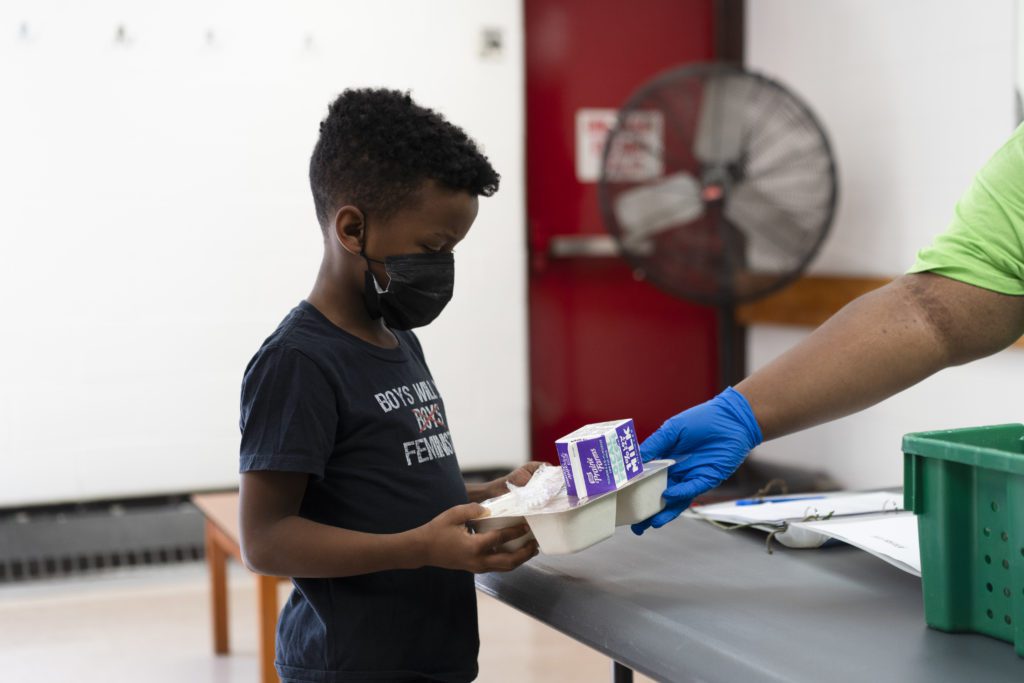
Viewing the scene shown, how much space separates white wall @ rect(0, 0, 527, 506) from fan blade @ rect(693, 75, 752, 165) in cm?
75

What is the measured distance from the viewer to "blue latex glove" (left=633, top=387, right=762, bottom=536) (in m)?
1.13

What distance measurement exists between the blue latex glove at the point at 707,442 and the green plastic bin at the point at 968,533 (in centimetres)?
21

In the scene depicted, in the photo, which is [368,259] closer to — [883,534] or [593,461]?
[593,461]

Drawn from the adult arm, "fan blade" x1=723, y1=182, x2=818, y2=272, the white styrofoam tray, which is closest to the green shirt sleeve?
the adult arm

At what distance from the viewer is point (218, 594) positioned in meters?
3.06

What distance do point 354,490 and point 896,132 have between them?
303cm

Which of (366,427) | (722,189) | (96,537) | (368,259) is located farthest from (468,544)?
(96,537)

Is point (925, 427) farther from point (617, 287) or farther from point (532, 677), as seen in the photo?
point (532, 677)

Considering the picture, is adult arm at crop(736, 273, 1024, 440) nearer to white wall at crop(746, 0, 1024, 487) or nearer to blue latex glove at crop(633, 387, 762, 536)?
blue latex glove at crop(633, 387, 762, 536)

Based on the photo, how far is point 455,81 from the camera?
3.86 m

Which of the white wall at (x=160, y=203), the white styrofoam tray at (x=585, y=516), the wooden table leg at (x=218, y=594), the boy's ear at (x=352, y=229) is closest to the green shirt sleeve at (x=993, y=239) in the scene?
the white styrofoam tray at (x=585, y=516)

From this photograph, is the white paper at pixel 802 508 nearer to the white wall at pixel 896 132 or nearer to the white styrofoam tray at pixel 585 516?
the white styrofoam tray at pixel 585 516

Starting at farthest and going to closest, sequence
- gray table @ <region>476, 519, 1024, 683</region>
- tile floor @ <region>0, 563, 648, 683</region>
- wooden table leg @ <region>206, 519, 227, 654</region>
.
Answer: wooden table leg @ <region>206, 519, 227, 654</region>
tile floor @ <region>0, 563, 648, 683</region>
gray table @ <region>476, 519, 1024, 683</region>

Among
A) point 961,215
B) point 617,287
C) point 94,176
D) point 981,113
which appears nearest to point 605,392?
point 617,287
